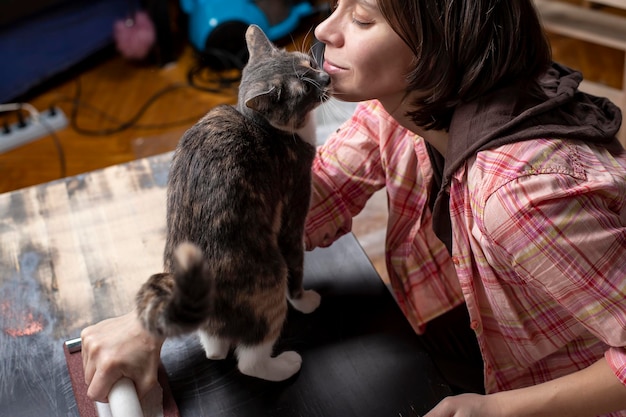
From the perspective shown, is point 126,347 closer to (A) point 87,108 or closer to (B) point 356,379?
(B) point 356,379

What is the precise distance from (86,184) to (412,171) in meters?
0.64

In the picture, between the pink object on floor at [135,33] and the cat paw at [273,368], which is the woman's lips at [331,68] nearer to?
the cat paw at [273,368]

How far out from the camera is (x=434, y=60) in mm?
875

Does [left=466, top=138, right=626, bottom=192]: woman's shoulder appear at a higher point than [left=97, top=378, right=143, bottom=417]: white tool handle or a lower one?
higher

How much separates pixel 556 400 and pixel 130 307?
2.12ft

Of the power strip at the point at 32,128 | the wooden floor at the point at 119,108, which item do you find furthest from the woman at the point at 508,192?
the power strip at the point at 32,128

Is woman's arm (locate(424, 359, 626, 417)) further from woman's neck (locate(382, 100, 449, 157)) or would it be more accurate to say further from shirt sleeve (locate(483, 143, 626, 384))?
woman's neck (locate(382, 100, 449, 157))

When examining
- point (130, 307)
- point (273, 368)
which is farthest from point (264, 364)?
point (130, 307)

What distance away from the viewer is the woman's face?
875 mm

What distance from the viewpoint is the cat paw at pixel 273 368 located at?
92cm

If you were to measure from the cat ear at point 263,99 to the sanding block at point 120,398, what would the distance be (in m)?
0.40

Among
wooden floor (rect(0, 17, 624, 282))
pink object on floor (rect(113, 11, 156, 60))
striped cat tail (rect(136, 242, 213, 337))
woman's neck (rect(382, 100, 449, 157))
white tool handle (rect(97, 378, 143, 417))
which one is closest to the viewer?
striped cat tail (rect(136, 242, 213, 337))

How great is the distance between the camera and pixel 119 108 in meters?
2.64

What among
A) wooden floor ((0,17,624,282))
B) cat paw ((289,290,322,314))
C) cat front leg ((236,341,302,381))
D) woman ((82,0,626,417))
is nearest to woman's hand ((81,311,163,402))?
woman ((82,0,626,417))
